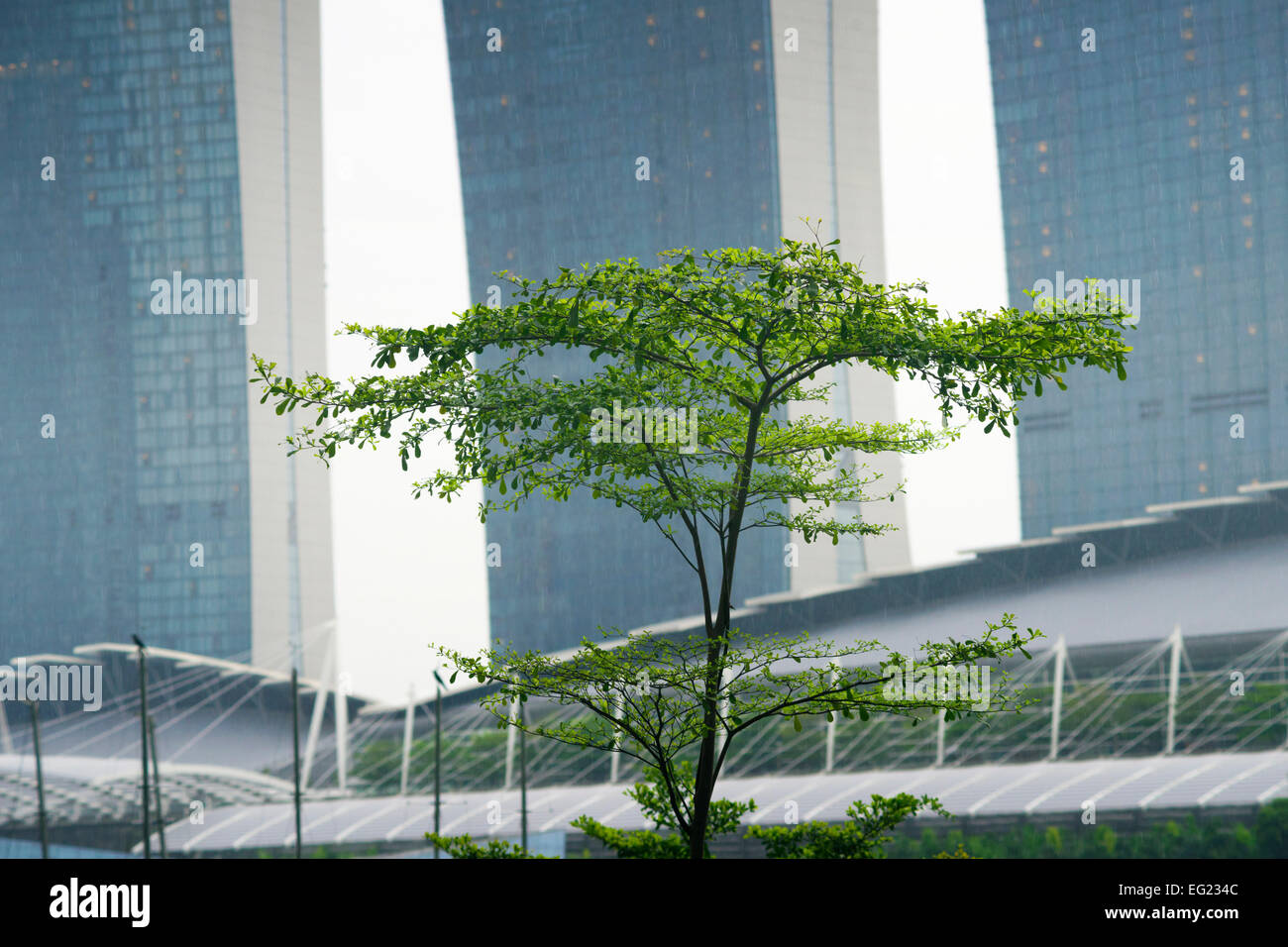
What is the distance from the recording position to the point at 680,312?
10.3 metres

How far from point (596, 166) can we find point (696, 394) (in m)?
96.4

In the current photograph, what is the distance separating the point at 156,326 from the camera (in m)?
116

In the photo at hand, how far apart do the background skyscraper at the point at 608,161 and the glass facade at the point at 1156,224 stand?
17.5 meters

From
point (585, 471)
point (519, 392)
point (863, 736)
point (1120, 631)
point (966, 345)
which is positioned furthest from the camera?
point (1120, 631)

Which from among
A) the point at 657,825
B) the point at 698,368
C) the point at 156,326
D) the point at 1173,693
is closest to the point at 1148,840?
the point at 1173,693

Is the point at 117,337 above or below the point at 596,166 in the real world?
below

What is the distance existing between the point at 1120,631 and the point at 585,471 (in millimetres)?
50979

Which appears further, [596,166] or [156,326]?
[156,326]

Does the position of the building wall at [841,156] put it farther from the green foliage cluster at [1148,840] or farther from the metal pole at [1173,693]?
the green foliage cluster at [1148,840]

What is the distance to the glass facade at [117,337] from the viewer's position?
10956 cm

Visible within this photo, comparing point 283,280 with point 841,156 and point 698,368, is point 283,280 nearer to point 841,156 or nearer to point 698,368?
point 841,156

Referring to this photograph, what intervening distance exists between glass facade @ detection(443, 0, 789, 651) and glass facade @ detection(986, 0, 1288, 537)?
2320 cm
